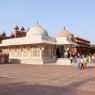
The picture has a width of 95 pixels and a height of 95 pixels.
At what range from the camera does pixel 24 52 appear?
1444 inches

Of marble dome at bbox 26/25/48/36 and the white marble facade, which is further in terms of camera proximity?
marble dome at bbox 26/25/48/36

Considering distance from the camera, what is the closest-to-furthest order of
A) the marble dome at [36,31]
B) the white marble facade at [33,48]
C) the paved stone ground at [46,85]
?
the paved stone ground at [46,85] < the white marble facade at [33,48] < the marble dome at [36,31]

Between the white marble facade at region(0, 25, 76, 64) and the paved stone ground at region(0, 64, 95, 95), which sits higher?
the white marble facade at region(0, 25, 76, 64)

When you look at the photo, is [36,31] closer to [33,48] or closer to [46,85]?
[33,48]

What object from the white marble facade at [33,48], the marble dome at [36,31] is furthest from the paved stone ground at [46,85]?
the marble dome at [36,31]

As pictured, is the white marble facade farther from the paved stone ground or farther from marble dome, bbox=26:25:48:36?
the paved stone ground

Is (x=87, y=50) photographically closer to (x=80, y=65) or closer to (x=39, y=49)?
(x=39, y=49)

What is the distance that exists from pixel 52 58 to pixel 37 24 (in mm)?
8418

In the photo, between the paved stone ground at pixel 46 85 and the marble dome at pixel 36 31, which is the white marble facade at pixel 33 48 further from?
the paved stone ground at pixel 46 85

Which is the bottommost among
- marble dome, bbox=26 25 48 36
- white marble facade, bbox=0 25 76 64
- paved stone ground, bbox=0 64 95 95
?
paved stone ground, bbox=0 64 95 95

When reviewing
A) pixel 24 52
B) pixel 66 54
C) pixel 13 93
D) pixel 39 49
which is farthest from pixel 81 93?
pixel 66 54

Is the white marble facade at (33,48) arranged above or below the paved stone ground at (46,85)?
above

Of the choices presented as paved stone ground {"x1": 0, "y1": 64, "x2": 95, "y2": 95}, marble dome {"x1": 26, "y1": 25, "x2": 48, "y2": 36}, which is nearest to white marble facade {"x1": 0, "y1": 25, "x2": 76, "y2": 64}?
marble dome {"x1": 26, "y1": 25, "x2": 48, "y2": 36}

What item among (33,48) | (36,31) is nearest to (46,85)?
(33,48)
